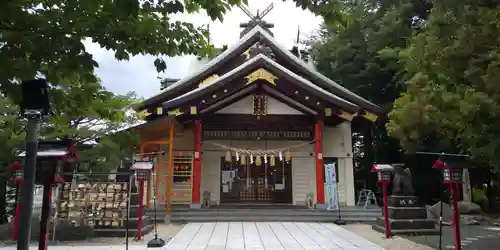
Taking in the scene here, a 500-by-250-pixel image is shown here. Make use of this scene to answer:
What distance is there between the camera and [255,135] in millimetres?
16516

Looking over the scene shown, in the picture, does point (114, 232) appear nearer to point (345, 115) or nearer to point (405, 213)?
point (405, 213)

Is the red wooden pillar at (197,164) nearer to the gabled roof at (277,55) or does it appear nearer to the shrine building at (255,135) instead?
the shrine building at (255,135)

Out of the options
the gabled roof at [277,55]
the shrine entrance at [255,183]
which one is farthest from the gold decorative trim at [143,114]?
the shrine entrance at [255,183]

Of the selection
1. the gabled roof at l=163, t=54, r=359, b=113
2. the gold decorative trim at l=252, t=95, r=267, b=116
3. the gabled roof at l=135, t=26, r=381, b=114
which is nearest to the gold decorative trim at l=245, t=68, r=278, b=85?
the gabled roof at l=163, t=54, r=359, b=113

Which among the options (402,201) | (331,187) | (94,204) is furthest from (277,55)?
(94,204)

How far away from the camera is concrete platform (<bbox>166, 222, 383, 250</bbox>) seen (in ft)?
28.6

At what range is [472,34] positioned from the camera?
601 centimetres

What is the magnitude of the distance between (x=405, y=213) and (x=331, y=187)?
3.93 meters

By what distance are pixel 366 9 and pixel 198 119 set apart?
11714 millimetres

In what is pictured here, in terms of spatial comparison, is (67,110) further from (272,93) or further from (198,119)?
(272,93)

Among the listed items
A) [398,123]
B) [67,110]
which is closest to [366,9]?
[398,123]

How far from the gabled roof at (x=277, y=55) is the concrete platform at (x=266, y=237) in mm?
6021

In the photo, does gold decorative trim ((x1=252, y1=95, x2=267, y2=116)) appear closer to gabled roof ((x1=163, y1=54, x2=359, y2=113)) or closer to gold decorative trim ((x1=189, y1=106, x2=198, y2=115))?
gabled roof ((x1=163, y1=54, x2=359, y2=113))

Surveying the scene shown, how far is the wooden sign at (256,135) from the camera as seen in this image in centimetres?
1647
